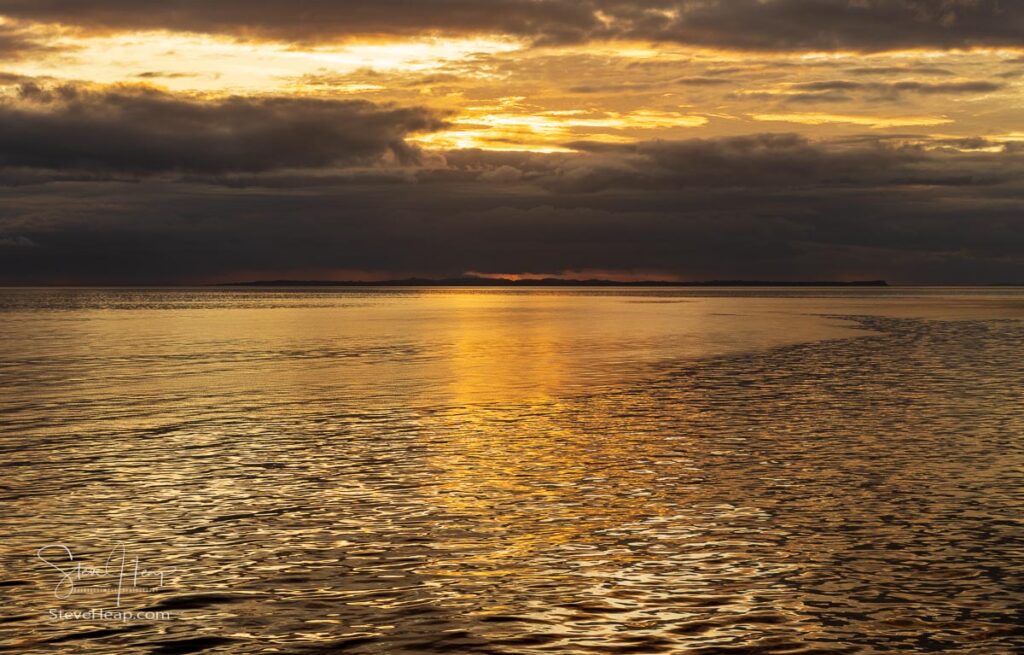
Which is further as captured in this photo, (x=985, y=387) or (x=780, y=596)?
(x=985, y=387)

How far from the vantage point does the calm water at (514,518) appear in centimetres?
1227

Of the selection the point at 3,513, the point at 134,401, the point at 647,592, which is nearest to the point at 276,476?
the point at 3,513

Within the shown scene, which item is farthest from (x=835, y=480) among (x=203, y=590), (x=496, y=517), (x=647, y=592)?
(x=203, y=590)

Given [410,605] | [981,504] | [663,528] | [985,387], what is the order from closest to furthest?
[410,605], [663,528], [981,504], [985,387]

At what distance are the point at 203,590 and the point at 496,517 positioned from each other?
18.3 ft

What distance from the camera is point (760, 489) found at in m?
20.6

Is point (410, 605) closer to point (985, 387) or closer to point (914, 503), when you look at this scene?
point (914, 503)

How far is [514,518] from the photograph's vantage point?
17.8 metres

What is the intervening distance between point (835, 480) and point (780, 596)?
8567mm

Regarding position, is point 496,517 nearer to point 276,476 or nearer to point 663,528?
point 663,528

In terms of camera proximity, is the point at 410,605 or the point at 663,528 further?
the point at 663,528

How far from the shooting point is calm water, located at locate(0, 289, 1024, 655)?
12273 mm

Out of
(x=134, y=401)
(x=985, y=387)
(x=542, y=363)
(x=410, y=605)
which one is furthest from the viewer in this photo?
(x=542, y=363)

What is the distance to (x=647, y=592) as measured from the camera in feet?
44.5
